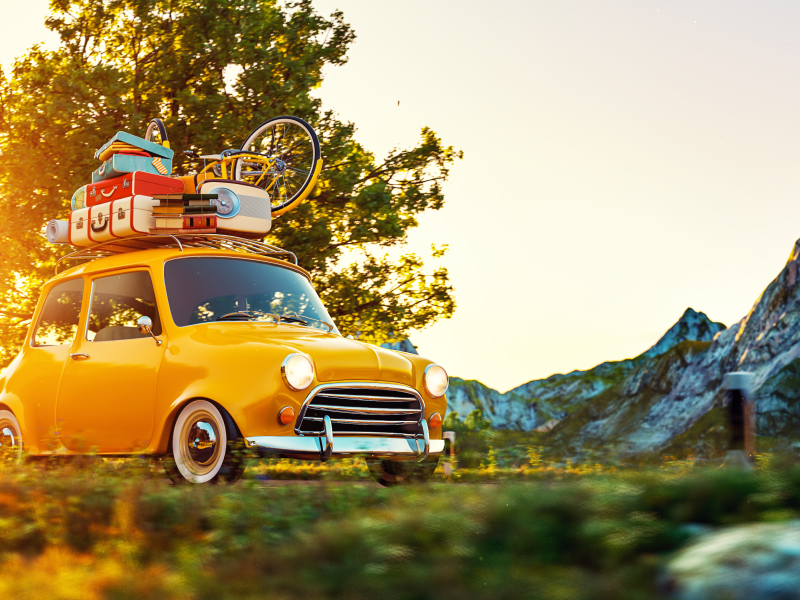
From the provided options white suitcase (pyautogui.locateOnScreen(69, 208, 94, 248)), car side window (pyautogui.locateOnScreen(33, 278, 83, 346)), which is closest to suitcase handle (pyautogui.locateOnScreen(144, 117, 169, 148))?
white suitcase (pyautogui.locateOnScreen(69, 208, 94, 248))

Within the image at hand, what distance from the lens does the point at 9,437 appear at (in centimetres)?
885

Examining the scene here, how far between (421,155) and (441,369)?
13.4 meters

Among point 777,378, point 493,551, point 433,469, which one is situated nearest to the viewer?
point 493,551

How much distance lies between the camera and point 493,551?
4.07m

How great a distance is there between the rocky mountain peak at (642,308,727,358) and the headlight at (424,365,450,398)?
189610mm

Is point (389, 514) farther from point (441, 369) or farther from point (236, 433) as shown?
point (441, 369)

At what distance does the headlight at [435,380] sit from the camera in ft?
24.4

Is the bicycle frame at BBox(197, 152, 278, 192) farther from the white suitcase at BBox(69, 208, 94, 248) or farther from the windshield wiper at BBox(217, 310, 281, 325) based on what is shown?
the windshield wiper at BBox(217, 310, 281, 325)

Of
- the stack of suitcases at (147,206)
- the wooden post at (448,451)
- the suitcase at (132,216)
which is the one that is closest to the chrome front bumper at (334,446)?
the wooden post at (448,451)

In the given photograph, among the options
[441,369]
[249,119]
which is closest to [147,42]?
[249,119]

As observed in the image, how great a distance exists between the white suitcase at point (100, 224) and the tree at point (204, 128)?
27.5 ft

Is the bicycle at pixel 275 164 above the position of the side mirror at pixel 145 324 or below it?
above

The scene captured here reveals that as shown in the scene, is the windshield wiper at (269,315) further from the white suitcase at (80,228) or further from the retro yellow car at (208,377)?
the white suitcase at (80,228)

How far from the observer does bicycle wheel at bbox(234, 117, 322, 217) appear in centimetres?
1105
